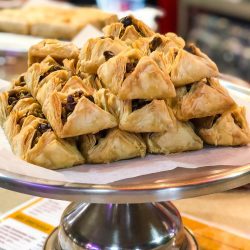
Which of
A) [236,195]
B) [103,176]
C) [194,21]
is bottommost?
[194,21]

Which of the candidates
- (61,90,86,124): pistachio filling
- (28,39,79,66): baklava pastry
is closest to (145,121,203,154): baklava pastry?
(61,90,86,124): pistachio filling

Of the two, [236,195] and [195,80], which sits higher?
[195,80]

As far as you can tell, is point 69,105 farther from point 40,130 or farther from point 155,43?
point 155,43

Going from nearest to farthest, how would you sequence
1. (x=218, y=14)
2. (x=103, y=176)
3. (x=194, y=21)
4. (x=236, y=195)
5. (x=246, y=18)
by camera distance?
(x=103, y=176) → (x=236, y=195) → (x=246, y=18) → (x=218, y=14) → (x=194, y=21)

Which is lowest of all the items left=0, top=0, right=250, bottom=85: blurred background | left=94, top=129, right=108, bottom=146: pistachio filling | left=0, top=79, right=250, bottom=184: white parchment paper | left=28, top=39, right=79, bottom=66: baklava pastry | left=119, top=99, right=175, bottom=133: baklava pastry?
left=0, top=0, right=250, bottom=85: blurred background

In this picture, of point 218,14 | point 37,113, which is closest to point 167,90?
point 37,113

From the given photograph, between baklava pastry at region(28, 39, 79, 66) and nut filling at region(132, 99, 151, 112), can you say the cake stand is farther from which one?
baklava pastry at region(28, 39, 79, 66)

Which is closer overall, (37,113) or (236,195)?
(37,113)

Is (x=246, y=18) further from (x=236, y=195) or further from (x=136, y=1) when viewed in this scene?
(x=236, y=195)
